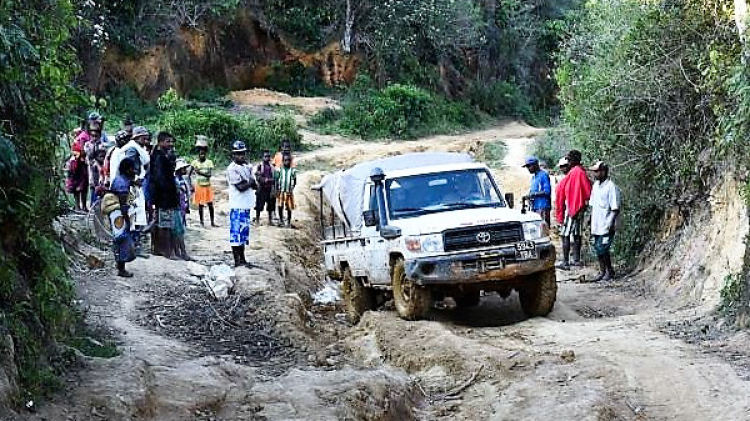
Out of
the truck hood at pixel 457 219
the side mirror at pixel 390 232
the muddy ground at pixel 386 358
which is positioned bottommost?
the muddy ground at pixel 386 358

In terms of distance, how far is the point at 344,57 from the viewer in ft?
137

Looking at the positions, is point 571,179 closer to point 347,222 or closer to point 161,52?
point 347,222

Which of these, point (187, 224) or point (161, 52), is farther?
point (161, 52)

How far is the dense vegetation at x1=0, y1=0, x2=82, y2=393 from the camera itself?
5816 mm

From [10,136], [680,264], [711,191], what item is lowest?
[680,264]

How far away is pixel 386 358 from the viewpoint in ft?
31.2

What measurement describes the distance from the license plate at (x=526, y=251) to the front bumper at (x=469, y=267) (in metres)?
0.04

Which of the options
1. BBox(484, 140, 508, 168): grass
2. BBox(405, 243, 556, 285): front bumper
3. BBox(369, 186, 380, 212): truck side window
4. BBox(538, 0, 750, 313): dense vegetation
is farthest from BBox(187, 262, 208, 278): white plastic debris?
BBox(484, 140, 508, 168): grass

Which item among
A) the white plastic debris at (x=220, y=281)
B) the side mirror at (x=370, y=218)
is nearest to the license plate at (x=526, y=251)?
the side mirror at (x=370, y=218)

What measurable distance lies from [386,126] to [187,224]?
20.1 m

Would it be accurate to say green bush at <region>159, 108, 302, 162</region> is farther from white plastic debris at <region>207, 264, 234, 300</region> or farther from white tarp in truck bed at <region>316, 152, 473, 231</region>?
white plastic debris at <region>207, 264, 234, 300</region>

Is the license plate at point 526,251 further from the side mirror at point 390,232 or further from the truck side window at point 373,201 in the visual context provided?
the truck side window at point 373,201

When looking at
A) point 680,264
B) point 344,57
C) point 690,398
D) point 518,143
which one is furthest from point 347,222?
point 344,57

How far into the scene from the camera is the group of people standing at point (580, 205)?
42.9 ft
